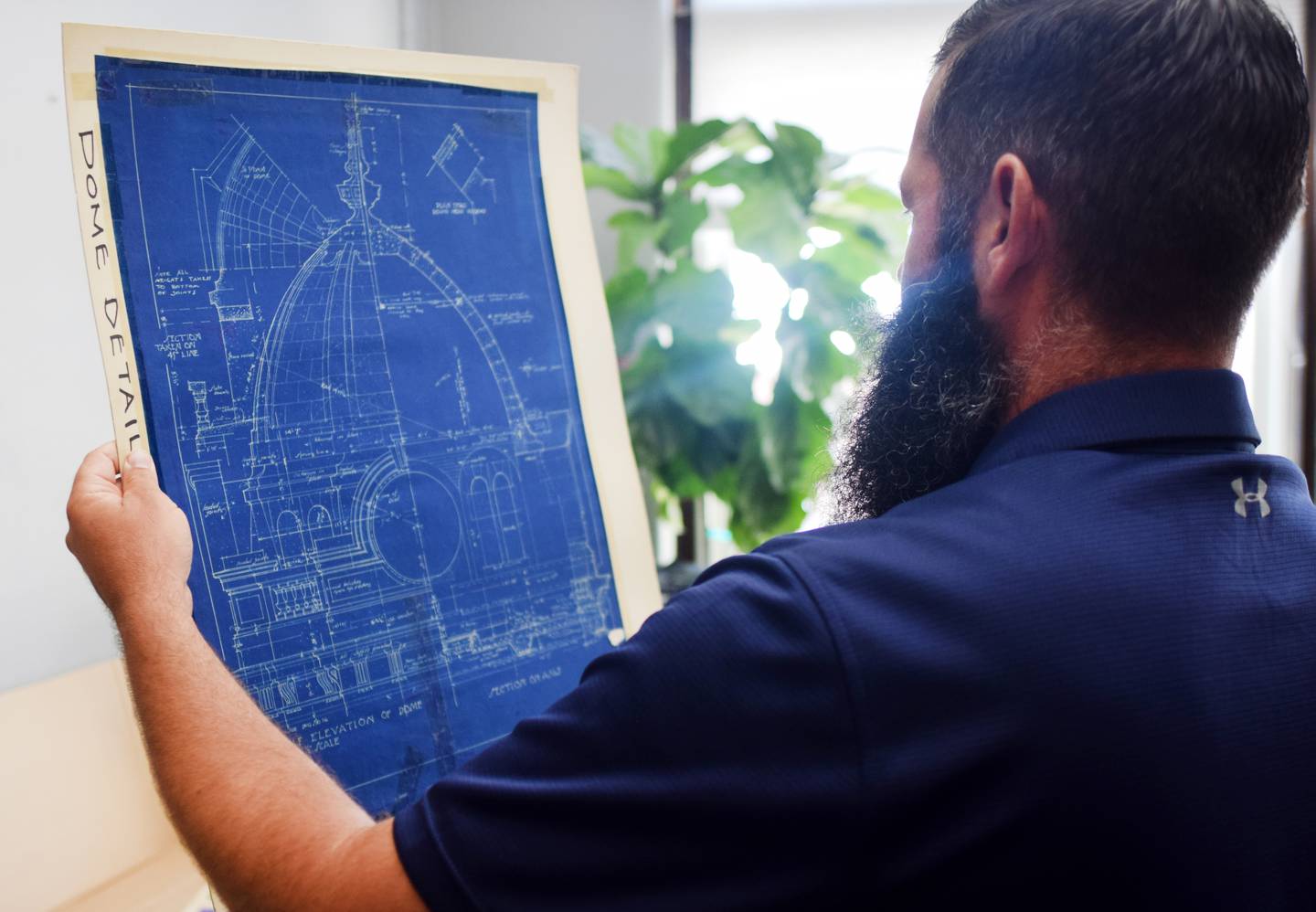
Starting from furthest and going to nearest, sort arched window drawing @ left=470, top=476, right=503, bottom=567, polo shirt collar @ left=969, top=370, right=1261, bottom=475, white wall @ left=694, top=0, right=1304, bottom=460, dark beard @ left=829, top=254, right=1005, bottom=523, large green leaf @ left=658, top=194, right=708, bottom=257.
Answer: white wall @ left=694, top=0, right=1304, bottom=460, large green leaf @ left=658, top=194, right=708, bottom=257, arched window drawing @ left=470, top=476, right=503, bottom=567, dark beard @ left=829, top=254, right=1005, bottom=523, polo shirt collar @ left=969, top=370, right=1261, bottom=475

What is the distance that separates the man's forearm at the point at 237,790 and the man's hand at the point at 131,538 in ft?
0.04

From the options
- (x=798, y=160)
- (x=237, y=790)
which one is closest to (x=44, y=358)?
(x=237, y=790)

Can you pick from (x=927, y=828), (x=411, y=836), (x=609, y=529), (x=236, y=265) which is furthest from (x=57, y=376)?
(x=927, y=828)

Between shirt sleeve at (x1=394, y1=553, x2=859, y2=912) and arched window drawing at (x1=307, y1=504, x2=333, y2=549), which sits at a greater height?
arched window drawing at (x1=307, y1=504, x2=333, y2=549)

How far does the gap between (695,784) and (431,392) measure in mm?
498

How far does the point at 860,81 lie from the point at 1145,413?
1.67m

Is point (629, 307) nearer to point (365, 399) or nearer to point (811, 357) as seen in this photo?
A: point (811, 357)

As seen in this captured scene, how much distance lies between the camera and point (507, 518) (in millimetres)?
951

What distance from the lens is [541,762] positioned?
56cm

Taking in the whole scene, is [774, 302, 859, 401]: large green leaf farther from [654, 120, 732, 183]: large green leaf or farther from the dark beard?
the dark beard

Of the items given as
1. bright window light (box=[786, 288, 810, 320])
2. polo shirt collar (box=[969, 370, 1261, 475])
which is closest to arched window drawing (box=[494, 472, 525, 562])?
polo shirt collar (box=[969, 370, 1261, 475])

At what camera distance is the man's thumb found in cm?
72

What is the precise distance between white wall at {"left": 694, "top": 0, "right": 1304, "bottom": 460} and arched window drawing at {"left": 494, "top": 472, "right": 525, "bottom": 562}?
4.62 ft

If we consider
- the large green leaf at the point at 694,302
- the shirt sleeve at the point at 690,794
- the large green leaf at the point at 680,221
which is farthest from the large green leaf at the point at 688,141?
the shirt sleeve at the point at 690,794
